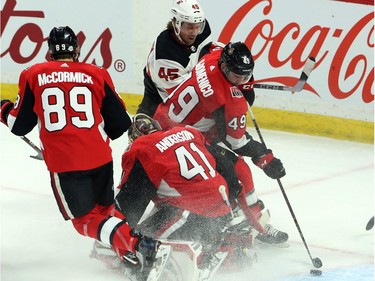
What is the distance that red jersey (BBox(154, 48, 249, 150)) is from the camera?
14.3 feet

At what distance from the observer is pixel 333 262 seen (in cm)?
440

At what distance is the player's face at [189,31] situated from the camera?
194 inches

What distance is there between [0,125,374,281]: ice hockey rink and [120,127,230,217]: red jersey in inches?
14.0

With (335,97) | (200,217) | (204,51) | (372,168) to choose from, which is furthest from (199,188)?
(335,97)

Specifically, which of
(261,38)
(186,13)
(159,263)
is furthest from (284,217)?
(261,38)

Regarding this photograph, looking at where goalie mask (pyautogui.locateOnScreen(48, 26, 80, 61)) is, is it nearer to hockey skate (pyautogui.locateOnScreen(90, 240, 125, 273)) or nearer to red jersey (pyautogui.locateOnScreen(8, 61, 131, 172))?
red jersey (pyautogui.locateOnScreen(8, 61, 131, 172))

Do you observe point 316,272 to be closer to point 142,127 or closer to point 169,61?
point 142,127

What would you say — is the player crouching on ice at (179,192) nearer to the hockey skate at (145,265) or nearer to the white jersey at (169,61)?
the hockey skate at (145,265)

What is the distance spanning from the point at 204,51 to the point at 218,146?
755 mm

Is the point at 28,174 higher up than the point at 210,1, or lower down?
lower down

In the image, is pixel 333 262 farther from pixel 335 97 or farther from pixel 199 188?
pixel 335 97

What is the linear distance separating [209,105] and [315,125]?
97.7 inches

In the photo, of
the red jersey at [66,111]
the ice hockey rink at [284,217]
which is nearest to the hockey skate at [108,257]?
the ice hockey rink at [284,217]

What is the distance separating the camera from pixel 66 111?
3811 millimetres
